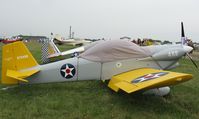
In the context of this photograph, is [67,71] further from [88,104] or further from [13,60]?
[13,60]

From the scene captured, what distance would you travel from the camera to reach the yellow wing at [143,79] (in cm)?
484

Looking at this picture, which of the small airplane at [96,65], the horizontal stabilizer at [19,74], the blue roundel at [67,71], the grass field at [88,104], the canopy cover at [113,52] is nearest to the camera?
the grass field at [88,104]

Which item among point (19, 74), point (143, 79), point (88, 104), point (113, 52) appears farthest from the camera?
point (113, 52)

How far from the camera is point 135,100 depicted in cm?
602

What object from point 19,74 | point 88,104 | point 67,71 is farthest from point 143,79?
point 19,74

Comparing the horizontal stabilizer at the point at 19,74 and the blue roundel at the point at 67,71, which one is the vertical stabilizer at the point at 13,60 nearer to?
the horizontal stabilizer at the point at 19,74

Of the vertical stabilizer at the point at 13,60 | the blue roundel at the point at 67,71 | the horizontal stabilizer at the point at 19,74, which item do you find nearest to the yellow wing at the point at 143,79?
the blue roundel at the point at 67,71

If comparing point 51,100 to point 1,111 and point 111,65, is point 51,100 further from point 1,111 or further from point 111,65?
point 111,65

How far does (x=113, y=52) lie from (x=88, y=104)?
174 cm

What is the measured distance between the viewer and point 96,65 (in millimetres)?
6668

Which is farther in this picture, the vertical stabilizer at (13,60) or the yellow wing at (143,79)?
the vertical stabilizer at (13,60)

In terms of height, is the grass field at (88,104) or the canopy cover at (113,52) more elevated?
the canopy cover at (113,52)

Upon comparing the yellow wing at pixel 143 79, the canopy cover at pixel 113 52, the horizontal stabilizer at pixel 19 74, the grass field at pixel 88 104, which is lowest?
the grass field at pixel 88 104

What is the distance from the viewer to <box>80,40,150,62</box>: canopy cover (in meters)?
→ 6.76
